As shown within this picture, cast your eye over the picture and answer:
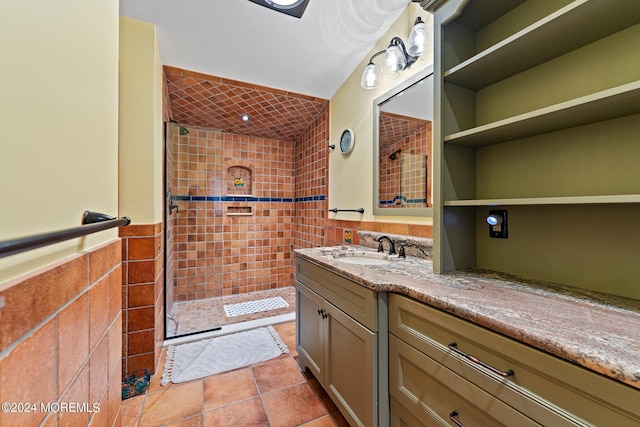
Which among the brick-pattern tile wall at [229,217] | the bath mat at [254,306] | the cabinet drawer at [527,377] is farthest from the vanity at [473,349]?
the brick-pattern tile wall at [229,217]

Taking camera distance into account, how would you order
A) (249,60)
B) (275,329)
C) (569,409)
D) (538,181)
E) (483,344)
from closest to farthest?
(569,409)
(483,344)
(538,181)
(249,60)
(275,329)

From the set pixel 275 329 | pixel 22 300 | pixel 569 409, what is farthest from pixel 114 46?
pixel 275 329

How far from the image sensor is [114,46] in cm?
78

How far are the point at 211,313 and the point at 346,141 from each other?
2.30m

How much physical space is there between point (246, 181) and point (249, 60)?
1.69m

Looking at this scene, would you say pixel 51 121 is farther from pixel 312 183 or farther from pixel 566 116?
pixel 312 183

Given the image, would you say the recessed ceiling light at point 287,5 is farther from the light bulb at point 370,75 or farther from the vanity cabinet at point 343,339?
the vanity cabinet at point 343,339

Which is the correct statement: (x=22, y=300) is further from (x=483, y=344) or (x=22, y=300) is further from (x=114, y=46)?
(x=483, y=344)

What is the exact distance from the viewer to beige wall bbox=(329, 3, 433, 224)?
168 cm

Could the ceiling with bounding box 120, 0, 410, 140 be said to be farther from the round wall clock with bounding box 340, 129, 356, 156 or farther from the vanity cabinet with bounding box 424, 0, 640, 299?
the vanity cabinet with bounding box 424, 0, 640, 299

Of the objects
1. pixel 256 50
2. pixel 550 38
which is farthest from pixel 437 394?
pixel 256 50

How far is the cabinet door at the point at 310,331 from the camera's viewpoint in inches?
58.2

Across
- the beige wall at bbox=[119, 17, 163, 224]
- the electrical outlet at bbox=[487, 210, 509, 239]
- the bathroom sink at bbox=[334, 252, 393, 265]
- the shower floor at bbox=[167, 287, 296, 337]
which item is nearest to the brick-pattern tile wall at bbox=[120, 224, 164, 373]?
the beige wall at bbox=[119, 17, 163, 224]

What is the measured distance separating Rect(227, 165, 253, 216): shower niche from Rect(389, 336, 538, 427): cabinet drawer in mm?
2815
